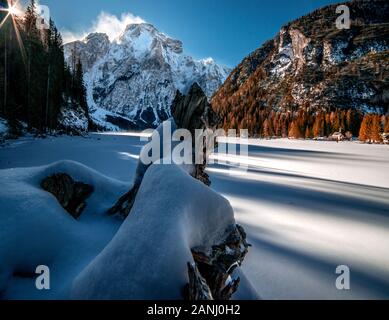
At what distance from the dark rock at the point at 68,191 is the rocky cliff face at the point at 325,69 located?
11412 centimetres

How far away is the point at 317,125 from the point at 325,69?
57581mm

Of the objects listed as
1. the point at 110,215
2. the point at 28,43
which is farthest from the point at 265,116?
the point at 110,215

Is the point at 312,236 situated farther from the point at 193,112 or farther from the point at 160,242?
the point at 160,242

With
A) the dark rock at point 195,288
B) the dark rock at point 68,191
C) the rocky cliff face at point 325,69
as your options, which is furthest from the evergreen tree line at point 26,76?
the rocky cliff face at point 325,69

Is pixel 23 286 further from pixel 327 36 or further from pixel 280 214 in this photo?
pixel 327 36

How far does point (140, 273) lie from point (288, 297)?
3028 mm

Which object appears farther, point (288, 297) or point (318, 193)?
point (318, 193)

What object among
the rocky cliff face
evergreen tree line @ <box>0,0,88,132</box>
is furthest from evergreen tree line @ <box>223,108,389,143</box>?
evergreen tree line @ <box>0,0,88,132</box>

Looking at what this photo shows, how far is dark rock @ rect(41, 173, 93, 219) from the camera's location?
14.9 ft

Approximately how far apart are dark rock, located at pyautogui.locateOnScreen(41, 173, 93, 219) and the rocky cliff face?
11412 centimetres

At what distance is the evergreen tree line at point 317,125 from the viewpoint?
212 ft

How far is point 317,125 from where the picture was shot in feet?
264

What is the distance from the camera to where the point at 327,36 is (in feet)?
430

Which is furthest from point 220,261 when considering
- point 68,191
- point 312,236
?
point 312,236
